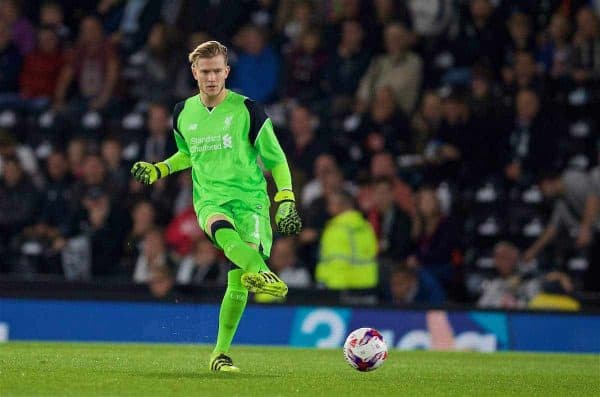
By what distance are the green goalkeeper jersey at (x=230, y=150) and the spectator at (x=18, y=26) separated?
11.9 meters

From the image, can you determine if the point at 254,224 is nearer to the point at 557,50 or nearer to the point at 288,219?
the point at 288,219

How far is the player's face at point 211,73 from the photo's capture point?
10.3 metres

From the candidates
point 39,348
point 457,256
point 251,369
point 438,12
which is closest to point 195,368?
point 251,369

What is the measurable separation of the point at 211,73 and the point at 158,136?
9184 mm

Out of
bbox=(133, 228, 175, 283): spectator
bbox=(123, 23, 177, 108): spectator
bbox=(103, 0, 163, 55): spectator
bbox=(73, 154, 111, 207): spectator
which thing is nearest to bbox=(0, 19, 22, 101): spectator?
bbox=(103, 0, 163, 55): spectator

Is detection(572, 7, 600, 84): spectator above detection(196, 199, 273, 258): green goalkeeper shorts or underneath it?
above

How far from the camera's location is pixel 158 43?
2091 cm

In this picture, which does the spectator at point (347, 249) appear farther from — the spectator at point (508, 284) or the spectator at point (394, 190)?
the spectator at point (508, 284)

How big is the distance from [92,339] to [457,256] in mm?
4883

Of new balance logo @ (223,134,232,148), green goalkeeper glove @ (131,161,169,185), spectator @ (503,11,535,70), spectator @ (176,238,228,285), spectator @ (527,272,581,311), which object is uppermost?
spectator @ (503,11,535,70)

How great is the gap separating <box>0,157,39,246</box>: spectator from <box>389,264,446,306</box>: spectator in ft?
18.4

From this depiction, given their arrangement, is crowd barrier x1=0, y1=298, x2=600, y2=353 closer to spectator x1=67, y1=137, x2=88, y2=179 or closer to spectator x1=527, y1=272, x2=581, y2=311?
spectator x1=527, y1=272, x2=581, y2=311

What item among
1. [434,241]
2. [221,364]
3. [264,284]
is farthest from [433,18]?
[264,284]

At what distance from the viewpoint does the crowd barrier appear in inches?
655
